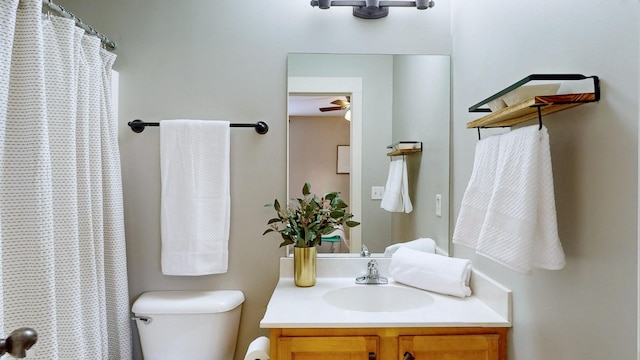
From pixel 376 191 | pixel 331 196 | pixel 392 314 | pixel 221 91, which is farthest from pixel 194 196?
pixel 392 314

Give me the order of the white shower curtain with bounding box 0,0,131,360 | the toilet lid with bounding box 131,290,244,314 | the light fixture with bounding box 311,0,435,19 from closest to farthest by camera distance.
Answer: the white shower curtain with bounding box 0,0,131,360 < the toilet lid with bounding box 131,290,244,314 < the light fixture with bounding box 311,0,435,19

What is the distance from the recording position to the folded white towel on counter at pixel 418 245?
1.79 metres

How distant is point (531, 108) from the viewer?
0.96 meters

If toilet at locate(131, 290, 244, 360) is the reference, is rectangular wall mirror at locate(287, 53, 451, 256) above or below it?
above

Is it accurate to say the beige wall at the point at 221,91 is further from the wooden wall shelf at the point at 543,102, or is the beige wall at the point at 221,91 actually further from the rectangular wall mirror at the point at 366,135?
the wooden wall shelf at the point at 543,102

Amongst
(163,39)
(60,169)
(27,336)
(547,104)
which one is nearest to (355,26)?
(163,39)

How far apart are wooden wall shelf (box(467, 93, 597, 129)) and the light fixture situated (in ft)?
2.63

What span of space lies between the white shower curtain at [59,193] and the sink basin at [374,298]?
2.97 ft

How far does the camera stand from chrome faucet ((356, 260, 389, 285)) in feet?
5.55

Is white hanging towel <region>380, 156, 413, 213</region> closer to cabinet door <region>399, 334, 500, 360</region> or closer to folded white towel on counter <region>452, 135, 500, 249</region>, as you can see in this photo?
folded white towel on counter <region>452, 135, 500, 249</region>

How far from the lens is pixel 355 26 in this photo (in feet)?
5.96

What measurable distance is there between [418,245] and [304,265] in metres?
0.56

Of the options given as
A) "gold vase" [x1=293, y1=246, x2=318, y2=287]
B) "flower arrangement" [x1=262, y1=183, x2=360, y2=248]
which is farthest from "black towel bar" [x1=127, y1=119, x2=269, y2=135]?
"gold vase" [x1=293, y1=246, x2=318, y2=287]

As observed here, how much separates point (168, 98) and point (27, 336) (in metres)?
1.29
